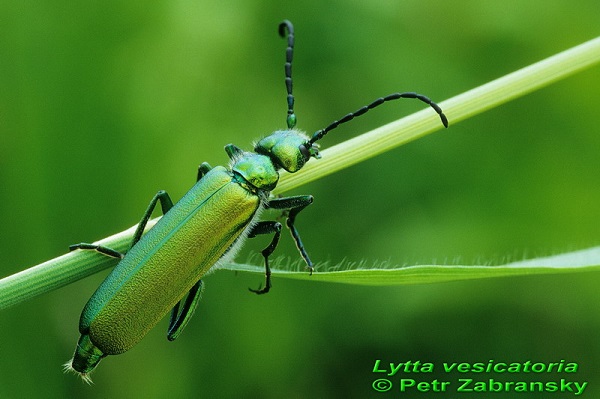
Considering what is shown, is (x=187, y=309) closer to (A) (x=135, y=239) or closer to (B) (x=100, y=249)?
(A) (x=135, y=239)

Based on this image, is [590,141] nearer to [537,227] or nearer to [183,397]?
[537,227]

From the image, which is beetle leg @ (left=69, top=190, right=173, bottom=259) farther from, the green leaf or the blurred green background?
the blurred green background

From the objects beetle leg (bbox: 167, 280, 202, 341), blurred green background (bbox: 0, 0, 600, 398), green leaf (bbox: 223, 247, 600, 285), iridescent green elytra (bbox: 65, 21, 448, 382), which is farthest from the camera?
blurred green background (bbox: 0, 0, 600, 398)

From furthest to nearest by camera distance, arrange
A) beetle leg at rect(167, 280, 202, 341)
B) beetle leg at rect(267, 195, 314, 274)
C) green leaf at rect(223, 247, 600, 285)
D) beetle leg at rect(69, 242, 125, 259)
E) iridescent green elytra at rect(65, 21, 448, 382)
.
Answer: beetle leg at rect(267, 195, 314, 274)
beetle leg at rect(167, 280, 202, 341)
iridescent green elytra at rect(65, 21, 448, 382)
beetle leg at rect(69, 242, 125, 259)
green leaf at rect(223, 247, 600, 285)

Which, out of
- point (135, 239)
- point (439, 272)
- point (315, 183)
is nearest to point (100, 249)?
point (135, 239)

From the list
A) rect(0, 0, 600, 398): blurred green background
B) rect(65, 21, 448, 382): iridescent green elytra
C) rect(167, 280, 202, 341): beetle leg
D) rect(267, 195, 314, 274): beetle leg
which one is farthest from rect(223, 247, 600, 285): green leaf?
rect(0, 0, 600, 398): blurred green background

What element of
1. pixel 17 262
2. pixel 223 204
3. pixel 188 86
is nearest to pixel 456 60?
pixel 188 86

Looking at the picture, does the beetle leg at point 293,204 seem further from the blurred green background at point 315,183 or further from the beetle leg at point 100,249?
the beetle leg at point 100,249

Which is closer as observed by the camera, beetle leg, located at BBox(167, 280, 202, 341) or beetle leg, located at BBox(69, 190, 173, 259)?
beetle leg, located at BBox(69, 190, 173, 259)
